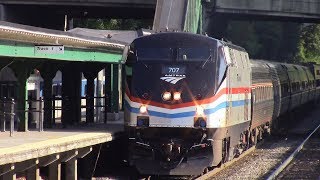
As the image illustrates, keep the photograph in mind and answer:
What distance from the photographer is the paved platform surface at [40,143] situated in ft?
38.4

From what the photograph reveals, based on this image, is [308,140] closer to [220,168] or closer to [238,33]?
[220,168]

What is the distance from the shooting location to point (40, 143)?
1335cm

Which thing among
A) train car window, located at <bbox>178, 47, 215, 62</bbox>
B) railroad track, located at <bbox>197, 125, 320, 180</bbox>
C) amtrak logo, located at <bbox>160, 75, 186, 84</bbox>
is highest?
train car window, located at <bbox>178, 47, 215, 62</bbox>

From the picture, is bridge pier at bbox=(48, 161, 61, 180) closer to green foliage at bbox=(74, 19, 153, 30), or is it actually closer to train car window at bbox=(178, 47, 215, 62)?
train car window at bbox=(178, 47, 215, 62)

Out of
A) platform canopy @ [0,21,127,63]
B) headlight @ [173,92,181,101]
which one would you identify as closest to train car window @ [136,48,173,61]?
headlight @ [173,92,181,101]

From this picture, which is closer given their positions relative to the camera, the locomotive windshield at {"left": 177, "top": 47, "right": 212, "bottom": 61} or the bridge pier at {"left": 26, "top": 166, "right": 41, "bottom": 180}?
the bridge pier at {"left": 26, "top": 166, "right": 41, "bottom": 180}

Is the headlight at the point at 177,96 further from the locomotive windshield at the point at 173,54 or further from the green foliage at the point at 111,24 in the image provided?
the green foliage at the point at 111,24

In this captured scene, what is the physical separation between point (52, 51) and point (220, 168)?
5.56m

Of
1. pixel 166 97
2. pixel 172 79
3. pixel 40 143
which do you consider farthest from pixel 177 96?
pixel 40 143

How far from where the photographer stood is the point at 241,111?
61.6ft

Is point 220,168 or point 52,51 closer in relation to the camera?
point 52,51

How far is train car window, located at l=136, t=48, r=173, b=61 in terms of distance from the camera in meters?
16.2

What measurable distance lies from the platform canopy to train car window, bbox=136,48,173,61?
1.64 m

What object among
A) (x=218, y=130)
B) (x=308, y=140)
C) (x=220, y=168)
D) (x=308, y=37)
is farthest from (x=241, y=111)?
(x=308, y=37)
